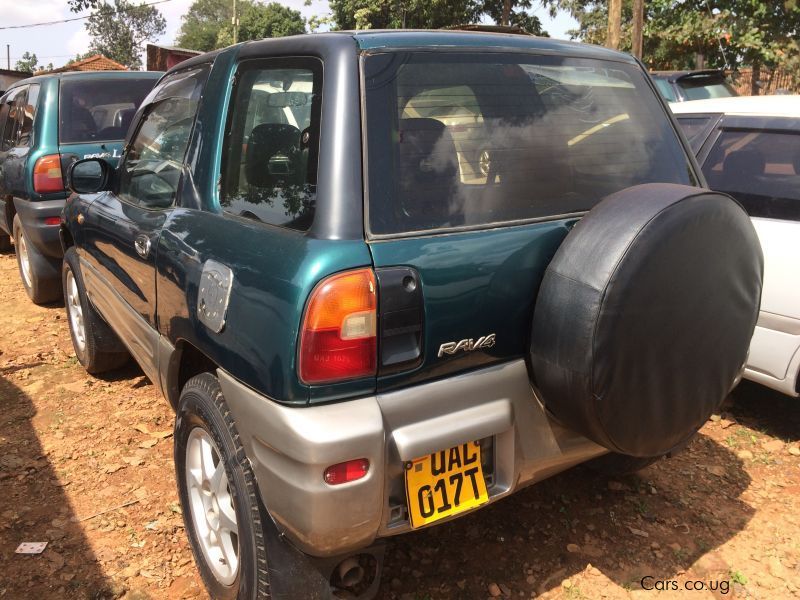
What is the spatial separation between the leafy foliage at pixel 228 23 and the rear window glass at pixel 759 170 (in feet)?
51.3

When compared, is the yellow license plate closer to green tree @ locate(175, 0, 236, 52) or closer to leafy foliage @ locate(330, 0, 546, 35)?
leafy foliage @ locate(330, 0, 546, 35)

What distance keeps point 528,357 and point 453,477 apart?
42 centimetres

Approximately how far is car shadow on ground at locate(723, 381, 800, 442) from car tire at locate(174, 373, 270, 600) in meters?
2.84

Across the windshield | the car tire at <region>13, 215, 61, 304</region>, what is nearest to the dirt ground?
the car tire at <region>13, 215, 61, 304</region>

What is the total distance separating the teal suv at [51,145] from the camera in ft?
16.9

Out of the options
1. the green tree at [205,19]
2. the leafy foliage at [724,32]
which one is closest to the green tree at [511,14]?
the leafy foliage at [724,32]

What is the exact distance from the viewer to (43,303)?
5.83 m

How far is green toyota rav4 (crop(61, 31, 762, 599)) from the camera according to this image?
1747 mm

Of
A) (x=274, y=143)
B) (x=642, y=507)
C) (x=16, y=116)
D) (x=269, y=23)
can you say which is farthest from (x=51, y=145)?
(x=269, y=23)

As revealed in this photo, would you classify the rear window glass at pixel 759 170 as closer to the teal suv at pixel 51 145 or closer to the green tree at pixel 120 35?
the teal suv at pixel 51 145

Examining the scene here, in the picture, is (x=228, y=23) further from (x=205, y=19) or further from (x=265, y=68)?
(x=265, y=68)

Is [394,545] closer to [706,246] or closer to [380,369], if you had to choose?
[380,369]

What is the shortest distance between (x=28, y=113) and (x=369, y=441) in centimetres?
525

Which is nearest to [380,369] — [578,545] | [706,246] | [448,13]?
[706,246]
